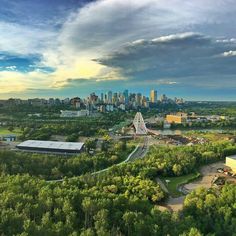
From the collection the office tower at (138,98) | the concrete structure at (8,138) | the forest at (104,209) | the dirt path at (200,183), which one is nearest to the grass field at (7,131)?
the concrete structure at (8,138)

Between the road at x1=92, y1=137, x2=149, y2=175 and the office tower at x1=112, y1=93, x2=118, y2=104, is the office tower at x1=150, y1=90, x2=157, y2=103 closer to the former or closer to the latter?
the office tower at x1=112, y1=93, x2=118, y2=104

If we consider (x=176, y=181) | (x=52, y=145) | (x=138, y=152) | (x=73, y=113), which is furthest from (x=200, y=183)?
(x=73, y=113)

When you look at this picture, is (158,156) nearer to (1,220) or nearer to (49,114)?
(1,220)

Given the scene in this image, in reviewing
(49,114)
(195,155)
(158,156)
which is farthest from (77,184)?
(49,114)

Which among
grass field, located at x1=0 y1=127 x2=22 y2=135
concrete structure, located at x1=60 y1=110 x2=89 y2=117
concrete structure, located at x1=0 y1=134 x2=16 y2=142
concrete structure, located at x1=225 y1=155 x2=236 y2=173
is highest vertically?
concrete structure, located at x1=60 y1=110 x2=89 y2=117

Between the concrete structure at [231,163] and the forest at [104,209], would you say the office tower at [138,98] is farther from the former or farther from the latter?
the forest at [104,209]

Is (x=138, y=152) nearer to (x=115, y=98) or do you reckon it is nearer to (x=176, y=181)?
(x=176, y=181)

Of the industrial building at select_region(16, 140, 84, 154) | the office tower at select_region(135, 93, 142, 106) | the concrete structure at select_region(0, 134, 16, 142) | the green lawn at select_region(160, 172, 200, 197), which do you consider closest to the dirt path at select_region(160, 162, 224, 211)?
the green lawn at select_region(160, 172, 200, 197)

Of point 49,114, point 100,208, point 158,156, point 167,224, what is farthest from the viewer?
point 49,114

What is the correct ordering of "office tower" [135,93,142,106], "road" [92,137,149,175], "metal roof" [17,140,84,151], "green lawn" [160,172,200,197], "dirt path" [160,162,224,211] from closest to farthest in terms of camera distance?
"dirt path" [160,162,224,211] → "green lawn" [160,172,200,197] → "road" [92,137,149,175] → "metal roof" [17,140,84,151] → "office tower" [135,93,142,106]
